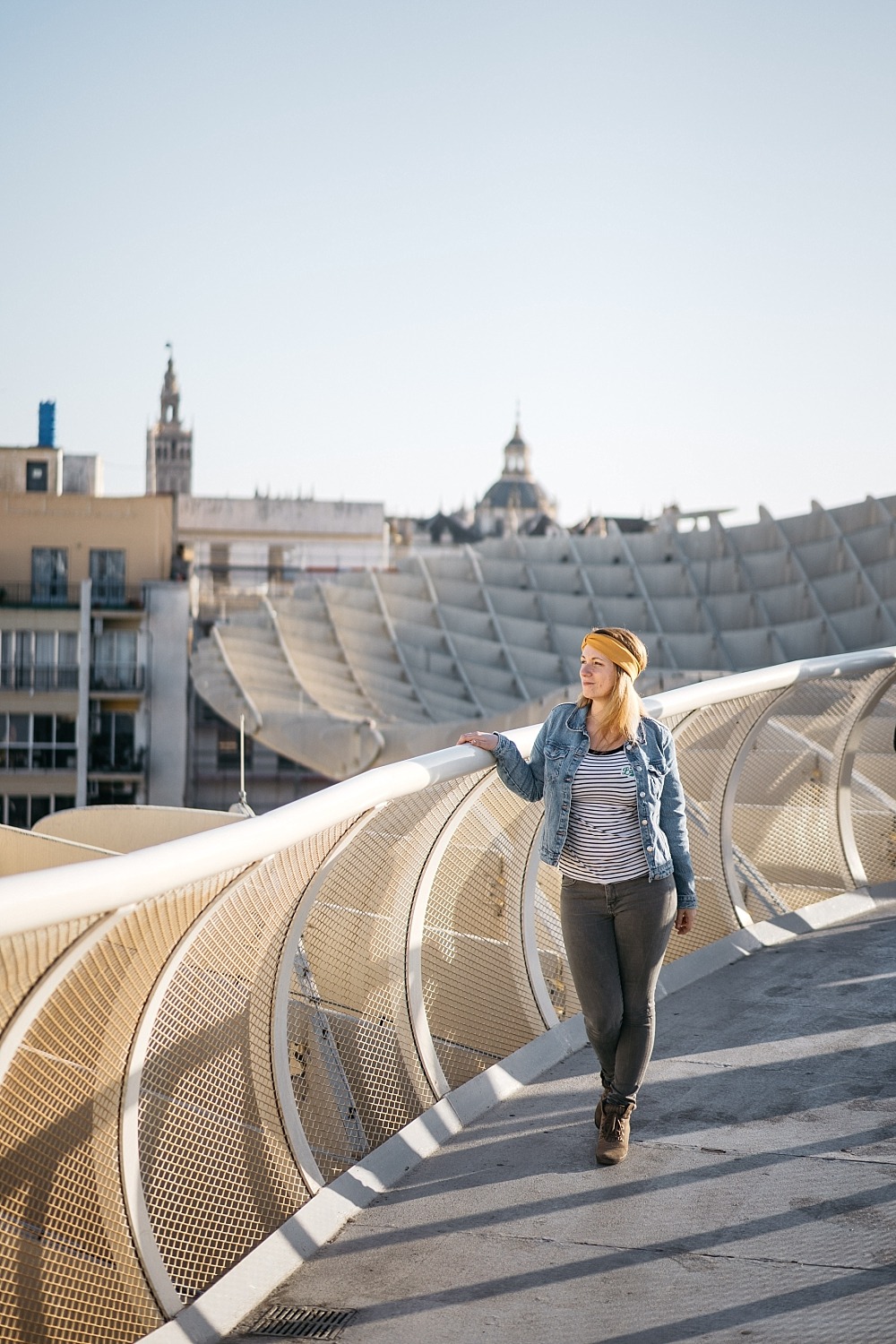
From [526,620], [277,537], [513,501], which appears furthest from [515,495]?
[526,620]

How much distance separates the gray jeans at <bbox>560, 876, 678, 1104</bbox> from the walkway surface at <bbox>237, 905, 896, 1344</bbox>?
0.29m

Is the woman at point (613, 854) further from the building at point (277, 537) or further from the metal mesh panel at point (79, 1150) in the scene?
the building at point (277, 537)

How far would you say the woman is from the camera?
4367 mm

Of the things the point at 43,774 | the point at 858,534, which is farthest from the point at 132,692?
the point at 858,534

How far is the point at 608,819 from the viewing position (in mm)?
4414

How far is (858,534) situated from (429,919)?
36170mm

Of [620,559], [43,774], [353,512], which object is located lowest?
[43,774]

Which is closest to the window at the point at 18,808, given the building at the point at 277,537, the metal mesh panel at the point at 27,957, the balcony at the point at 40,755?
the balcony at the point at 40,755

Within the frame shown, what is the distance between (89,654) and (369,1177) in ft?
158

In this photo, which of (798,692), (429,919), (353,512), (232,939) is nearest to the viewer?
(232,939)

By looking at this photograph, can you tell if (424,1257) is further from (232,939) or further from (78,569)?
(78,569)

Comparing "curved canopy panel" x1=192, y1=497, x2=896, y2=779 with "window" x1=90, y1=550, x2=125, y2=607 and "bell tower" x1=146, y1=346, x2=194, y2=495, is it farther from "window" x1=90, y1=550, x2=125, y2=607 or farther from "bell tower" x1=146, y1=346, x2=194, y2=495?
"bell tower" x1=146, y1=346, x2=194, y2=495

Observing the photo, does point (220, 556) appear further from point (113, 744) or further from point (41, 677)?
point (113, 744)

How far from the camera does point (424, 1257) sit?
3.76 m
